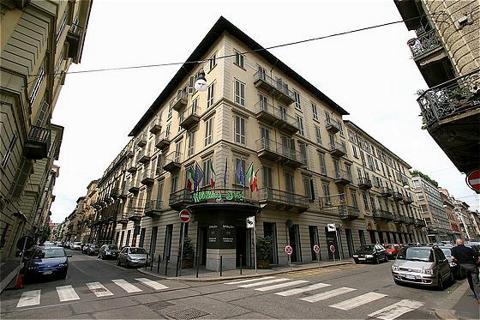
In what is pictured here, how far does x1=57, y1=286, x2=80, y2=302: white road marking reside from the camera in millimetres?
7805

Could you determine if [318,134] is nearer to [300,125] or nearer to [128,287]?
[300,125]

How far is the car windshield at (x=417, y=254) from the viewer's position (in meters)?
9.68

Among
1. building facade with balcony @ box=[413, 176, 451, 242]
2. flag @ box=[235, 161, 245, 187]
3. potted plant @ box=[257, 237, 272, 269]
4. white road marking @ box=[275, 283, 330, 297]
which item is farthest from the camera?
building facade with balcony @ box=[413, 176, 451, 242]

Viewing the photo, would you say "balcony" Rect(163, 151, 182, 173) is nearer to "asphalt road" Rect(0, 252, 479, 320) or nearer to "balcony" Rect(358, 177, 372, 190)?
"asphalt road" Rect(0, 252, 479, 320)

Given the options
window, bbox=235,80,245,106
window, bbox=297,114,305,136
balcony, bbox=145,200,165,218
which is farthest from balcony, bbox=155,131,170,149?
window, bbox=297,114,305,136

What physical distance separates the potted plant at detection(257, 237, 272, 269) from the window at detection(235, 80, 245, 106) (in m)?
11.0

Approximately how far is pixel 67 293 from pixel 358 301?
9885 millimetres

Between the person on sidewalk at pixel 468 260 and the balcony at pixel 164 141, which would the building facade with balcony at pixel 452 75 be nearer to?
the person on sidewalk at pixel 468 260

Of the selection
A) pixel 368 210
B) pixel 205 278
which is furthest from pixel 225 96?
pixel 368 210

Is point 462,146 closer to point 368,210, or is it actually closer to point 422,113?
point 422,113

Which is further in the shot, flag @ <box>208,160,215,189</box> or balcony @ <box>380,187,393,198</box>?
balcony @ <box>380,187,393,198</box>

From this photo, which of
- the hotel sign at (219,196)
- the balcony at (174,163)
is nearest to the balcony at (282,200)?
the hotel sign at (219,196)

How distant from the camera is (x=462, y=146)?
827cm

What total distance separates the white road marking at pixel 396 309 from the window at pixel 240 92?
53.9 feet
